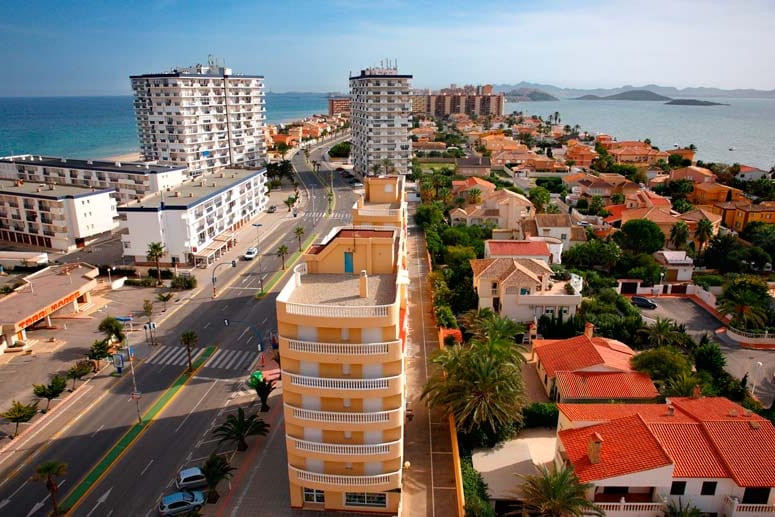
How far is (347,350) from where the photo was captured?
2642 cm

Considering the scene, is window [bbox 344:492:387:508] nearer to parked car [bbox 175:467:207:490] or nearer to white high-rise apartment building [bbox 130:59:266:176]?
parked car [bbox 175:467:207:490]

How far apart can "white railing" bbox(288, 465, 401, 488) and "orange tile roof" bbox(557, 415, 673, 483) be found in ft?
30.1

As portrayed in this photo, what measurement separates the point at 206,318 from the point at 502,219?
4633 cm

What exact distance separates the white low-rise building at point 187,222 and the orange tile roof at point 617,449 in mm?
53118

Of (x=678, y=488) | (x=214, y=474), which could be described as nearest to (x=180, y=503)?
(x=214, y=474)

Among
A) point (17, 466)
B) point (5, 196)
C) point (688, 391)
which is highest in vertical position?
point (5, 196)

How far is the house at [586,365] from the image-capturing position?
36.6 metres

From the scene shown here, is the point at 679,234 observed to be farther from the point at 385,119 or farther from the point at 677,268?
the point at 385,119

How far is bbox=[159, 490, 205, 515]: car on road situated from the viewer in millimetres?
29281

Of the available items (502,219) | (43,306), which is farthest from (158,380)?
(502,219)

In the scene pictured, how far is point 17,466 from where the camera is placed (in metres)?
33.4

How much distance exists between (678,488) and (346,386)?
1716 cm

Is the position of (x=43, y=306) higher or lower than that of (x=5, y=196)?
lower

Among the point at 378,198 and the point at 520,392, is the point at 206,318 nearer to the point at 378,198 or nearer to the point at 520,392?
the point at 378,198
